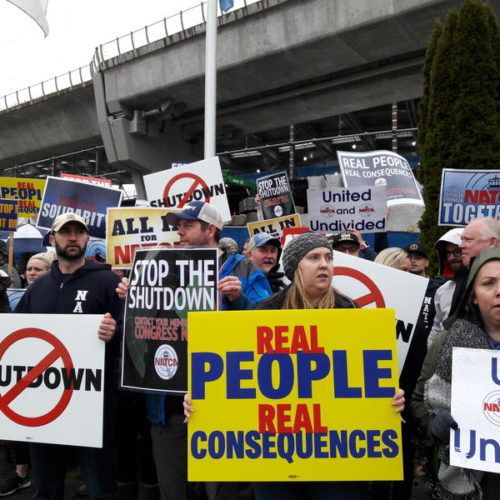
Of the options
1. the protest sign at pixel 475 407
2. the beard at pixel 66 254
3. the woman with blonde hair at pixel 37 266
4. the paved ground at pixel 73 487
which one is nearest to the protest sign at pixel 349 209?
the paved ground at pixel 73 487

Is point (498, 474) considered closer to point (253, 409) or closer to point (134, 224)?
point (253, 409)

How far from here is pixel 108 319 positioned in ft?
10.2

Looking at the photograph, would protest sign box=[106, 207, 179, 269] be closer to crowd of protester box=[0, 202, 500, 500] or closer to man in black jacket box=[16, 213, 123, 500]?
crowd of protester box=[0, 202, 500, 500]

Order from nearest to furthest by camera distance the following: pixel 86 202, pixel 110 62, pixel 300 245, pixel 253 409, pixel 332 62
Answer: pixel 253 409
pixel 300 245
pixel 86 202
pixel 332 62
pixel 110 62

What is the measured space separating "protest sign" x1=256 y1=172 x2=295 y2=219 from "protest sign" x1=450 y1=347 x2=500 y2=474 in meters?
7.37

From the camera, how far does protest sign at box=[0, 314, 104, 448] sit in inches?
121

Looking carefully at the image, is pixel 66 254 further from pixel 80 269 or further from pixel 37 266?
pixel 37 266

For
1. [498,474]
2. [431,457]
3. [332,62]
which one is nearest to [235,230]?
[332,62]

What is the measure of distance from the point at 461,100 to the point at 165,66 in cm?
1771

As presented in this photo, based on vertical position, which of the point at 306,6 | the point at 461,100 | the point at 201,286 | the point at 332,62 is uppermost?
the point at 306,6

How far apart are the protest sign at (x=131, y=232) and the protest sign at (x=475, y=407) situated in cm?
294

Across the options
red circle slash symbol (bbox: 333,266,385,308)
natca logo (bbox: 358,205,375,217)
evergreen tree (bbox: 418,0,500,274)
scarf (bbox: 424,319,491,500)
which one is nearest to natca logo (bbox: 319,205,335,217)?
natca logo (bbox: 358,205,375,217)

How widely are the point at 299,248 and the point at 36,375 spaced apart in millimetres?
1779

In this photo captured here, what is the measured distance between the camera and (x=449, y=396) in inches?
85.1
